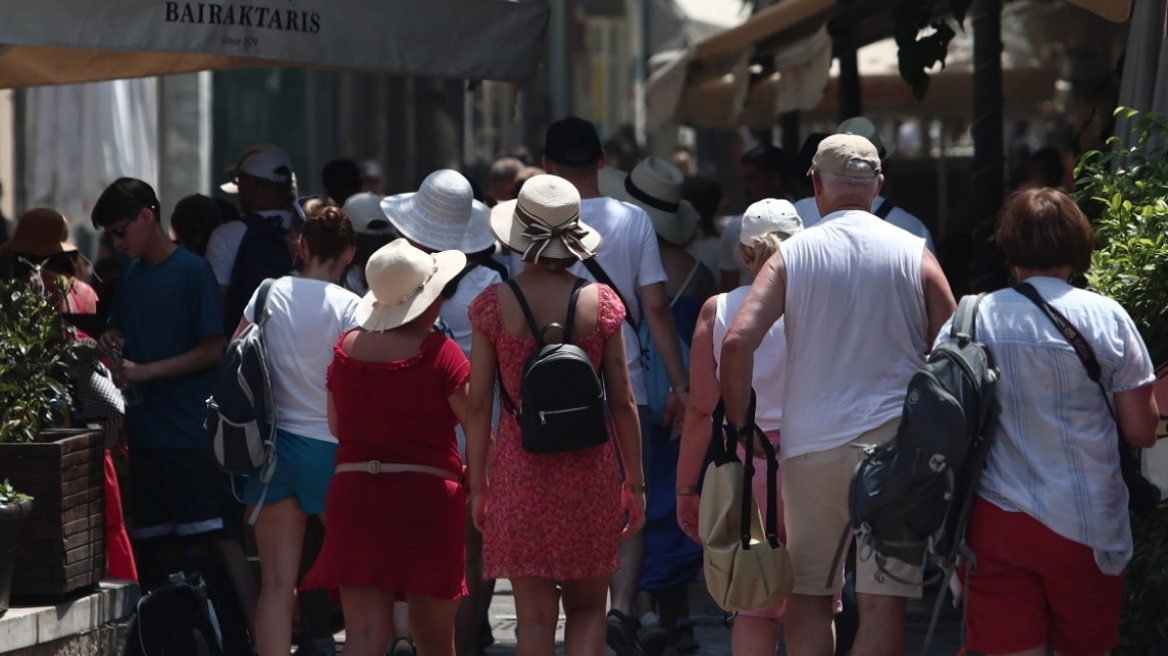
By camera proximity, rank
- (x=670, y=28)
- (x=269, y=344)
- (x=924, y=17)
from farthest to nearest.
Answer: (x=670, y=28), (x=924, y=17), (x=269, y=344)

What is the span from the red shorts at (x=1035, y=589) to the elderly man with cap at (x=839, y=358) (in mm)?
375

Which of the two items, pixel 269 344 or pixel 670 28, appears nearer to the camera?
pixel 269 344

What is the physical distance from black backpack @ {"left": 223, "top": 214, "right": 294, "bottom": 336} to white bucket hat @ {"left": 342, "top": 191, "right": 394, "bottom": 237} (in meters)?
0.60

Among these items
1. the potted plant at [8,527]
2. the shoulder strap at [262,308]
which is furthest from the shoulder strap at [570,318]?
the potted plant at [8,527]

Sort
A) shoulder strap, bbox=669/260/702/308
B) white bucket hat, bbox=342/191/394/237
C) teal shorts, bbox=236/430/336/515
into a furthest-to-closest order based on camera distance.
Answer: shoulder strap, bbox=669/260/702/308 < white bucket hat, bbox=342/191/394/237 < teal shorts, bbox=236/430/336/515

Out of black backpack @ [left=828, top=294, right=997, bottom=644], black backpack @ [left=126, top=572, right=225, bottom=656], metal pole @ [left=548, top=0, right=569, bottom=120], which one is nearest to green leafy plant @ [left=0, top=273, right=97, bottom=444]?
black backpack @ [left=126, top=572, right=225, bottom=656]

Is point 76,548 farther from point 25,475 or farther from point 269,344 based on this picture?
point 269,344

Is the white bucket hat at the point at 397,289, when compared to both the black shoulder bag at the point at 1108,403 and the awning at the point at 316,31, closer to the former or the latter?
the awning at the point at 316,31

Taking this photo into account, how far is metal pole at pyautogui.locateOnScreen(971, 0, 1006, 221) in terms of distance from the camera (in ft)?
26.9

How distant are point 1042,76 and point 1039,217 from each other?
1168 cm

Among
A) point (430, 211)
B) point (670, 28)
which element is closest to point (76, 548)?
point (430, 211)

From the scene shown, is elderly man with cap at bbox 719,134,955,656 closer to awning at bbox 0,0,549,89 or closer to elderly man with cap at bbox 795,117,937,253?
elderly man with cap at bbox 795,117,937,253

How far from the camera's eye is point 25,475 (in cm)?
609

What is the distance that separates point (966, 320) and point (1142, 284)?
3.21 feet
